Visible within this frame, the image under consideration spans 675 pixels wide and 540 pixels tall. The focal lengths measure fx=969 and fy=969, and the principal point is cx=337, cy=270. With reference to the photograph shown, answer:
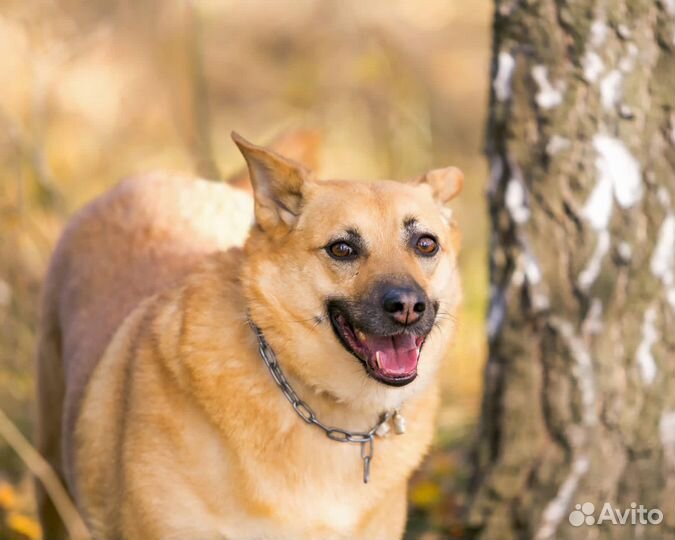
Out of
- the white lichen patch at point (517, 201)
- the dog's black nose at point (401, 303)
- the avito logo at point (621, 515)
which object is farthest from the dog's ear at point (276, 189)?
the avito logo at point (621, 515)

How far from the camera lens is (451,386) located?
6.07 metres

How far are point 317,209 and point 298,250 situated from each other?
164mm

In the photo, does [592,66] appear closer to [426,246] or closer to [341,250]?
[426,246]

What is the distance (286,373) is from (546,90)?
1485 millimetres

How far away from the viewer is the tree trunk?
361 centimetres

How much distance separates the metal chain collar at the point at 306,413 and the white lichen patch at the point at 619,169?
1317 millimetres

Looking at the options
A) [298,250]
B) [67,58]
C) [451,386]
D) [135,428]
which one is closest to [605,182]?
[298,250]

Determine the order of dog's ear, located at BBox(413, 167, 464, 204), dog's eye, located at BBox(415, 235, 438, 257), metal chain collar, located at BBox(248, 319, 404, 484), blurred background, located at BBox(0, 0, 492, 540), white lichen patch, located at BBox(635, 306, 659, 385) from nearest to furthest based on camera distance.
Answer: metal chain collar, located at BBox(248, 319, 404, 484)
dog's eye, located at BBox(415, 235, 438, 257)
dog's ear, located at BBox(413, 167, 464, 204)
white lichen patch, located at BBox(635, 306, 659, 385)
blurred background, located at BBox(0, 0, 492, 540)

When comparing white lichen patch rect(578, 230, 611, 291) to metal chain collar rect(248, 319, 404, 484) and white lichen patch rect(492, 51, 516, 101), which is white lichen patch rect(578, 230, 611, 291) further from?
metal chain collar rect(248, 319, 404, 484)

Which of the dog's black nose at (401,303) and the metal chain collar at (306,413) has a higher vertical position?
the dog's black nose at (401,303)

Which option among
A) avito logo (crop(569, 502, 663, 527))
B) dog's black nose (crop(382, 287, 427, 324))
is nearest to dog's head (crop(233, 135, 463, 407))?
dog's black nose (crop(382, 287, 427, 324))

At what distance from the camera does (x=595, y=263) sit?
368cm

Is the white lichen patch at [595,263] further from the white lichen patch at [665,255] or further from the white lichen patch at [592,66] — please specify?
the white lichen patch at [592,66]

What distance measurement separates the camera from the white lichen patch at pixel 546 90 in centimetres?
366
